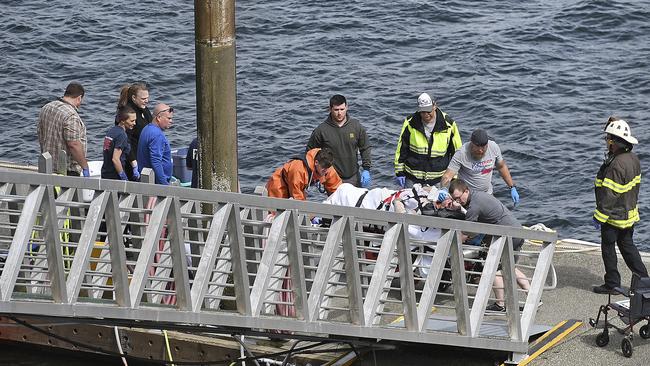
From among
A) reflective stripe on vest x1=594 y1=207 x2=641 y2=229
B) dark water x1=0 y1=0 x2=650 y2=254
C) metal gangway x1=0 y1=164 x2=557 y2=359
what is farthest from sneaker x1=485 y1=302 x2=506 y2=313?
dark water x1=0 y1=0 x2=650 y2=254

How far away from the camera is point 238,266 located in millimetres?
9656

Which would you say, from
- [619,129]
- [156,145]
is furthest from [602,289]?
[156,145]

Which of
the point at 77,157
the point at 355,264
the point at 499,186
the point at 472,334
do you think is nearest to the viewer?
the point at 355,264

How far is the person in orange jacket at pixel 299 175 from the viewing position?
12523 millimetres

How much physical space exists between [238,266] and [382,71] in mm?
17954

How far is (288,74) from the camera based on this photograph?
27.1 metres

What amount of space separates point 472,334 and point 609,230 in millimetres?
2146

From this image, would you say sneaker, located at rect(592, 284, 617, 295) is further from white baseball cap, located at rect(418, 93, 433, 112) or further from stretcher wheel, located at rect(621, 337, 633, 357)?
white baseball cap, located at rect(418, 93, 433, 112)

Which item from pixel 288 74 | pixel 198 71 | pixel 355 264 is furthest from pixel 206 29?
pixel 288 74

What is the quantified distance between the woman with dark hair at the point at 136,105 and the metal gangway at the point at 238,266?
1927 mm

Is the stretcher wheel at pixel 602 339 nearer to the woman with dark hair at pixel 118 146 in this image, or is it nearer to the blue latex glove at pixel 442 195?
the blue latex glove at pixel 442 195

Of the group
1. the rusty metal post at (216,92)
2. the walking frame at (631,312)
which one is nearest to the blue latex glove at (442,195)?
the walking frame at (631,312)

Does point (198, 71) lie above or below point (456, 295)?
above

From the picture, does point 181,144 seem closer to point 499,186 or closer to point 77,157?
point 499,186
